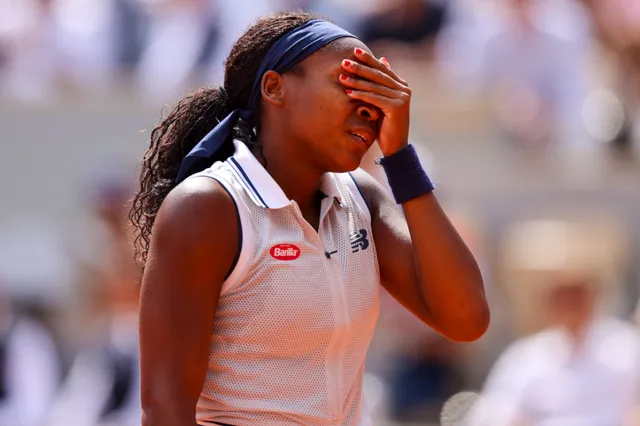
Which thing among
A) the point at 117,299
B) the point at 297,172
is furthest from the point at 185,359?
the point at 117,299

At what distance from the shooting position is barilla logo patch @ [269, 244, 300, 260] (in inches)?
105

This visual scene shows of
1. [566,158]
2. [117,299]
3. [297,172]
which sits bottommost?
[117,299]

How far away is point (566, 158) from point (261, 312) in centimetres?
494

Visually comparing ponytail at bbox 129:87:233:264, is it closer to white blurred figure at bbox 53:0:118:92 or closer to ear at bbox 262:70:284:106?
ear at bbox 262:70:284:106

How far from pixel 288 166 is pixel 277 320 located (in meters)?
0.38

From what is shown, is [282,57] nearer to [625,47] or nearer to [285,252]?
[285,252]

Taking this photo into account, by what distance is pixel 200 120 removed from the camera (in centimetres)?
293

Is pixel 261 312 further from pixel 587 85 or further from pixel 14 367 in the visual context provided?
pixel 587 85

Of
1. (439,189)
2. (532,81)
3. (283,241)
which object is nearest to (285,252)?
(283,241)

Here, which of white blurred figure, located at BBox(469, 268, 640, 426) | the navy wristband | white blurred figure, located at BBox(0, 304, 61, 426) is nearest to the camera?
the navy wristband

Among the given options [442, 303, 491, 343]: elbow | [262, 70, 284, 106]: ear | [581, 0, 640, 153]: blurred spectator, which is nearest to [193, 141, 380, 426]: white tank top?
[262, 70, 284, 106]: ear

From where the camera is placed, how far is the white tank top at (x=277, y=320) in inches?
104

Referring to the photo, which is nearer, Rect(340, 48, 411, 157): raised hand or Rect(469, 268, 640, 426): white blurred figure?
Rect(340, 48, 411, 157): raised hand

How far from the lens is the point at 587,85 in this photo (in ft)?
25.8
